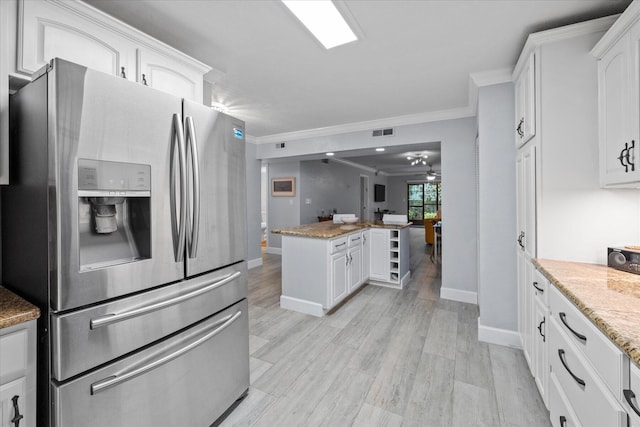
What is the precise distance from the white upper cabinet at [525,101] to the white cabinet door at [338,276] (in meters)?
2.02

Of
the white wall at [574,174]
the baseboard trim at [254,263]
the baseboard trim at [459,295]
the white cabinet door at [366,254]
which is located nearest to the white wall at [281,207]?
the baseboard trim at [254,263]

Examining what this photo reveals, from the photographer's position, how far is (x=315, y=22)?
185 cm

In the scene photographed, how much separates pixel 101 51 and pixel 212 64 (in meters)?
0.99

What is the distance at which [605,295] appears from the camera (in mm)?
1153

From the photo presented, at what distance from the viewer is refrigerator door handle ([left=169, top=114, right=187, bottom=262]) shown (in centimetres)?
135

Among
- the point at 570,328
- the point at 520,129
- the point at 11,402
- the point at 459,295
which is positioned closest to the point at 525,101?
the point at 520,129

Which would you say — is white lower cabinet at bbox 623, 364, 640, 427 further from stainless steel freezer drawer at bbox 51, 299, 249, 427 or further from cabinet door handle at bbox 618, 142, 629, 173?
stainless steel freezer drawer at bbox 51, 299, 249, 427

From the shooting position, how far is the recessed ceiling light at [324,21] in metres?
1.67

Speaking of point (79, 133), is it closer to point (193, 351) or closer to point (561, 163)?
point (193, 351)

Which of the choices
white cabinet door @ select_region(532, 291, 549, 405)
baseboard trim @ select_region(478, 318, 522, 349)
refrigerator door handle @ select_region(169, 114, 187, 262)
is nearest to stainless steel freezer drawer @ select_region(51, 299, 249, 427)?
refrigerator door handle @ select_region(169, 114, 187, 262)

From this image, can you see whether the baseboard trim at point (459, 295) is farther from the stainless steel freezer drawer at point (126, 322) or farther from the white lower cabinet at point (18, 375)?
the white lower cabinet at point (18, 375)

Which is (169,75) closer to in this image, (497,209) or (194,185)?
(194,185)

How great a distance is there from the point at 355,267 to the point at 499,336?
1722 millimetres

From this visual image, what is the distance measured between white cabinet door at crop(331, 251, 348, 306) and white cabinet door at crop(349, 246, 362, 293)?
6.1 inches
